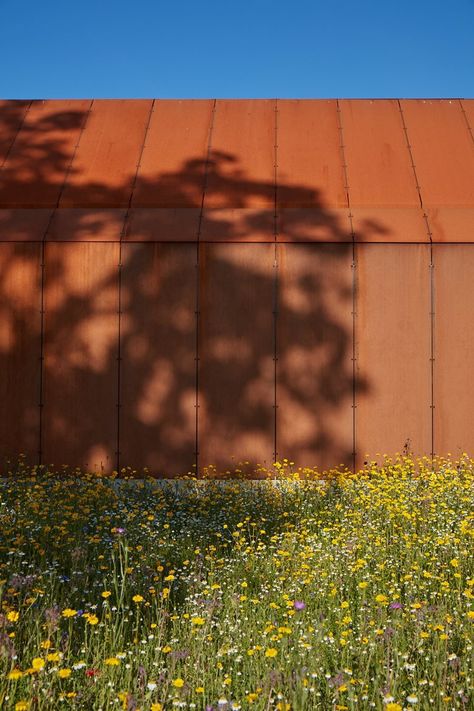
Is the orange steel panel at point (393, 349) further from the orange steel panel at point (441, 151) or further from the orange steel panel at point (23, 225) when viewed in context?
the orange steel panel at point (23, 225)

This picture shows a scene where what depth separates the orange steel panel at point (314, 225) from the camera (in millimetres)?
9625

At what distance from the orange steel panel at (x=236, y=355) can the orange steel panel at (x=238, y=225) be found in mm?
103

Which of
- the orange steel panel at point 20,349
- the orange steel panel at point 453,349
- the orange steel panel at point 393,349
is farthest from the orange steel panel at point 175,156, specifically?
the orange steel panel at point 453,349

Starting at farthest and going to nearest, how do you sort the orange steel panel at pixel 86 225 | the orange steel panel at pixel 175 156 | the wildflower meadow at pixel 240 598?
the orange steel panel at pixel 175 156 < the orange steel panel at pixel 86 225 < the wildflower meadow at pixel 240 598

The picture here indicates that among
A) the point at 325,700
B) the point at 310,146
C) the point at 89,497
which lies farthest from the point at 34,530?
the point at 310,146

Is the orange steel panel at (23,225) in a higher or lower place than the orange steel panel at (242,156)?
lower

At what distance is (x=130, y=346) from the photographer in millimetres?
9547

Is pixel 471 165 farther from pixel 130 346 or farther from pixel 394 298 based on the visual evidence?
pixel 130 346

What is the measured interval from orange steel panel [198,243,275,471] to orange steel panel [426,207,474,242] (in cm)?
217

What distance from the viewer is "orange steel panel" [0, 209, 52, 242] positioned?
32.1 ft

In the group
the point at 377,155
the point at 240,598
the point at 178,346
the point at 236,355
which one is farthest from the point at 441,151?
the point at 240,598

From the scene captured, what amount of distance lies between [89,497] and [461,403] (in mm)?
4831

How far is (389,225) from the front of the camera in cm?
979

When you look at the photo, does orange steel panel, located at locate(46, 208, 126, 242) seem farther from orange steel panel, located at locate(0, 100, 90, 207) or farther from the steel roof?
orange steel panel, located at locate(0, 100, 90, 207)
